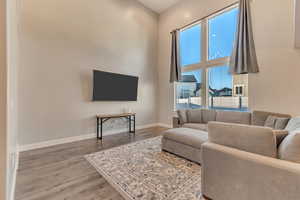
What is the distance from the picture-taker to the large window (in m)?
3.76

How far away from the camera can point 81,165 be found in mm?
2305

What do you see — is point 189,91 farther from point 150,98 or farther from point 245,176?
point 245,176

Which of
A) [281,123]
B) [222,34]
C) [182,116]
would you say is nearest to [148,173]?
[182,116]

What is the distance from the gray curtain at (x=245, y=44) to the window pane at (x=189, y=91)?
133 cm

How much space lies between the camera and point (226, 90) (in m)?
3.91

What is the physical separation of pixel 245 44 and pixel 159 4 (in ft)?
11.2

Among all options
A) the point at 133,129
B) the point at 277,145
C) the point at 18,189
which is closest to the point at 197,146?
the point at 277,145

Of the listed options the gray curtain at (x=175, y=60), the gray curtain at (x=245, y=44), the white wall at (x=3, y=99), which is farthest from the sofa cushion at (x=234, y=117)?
the white wall at (x=3, y=99)

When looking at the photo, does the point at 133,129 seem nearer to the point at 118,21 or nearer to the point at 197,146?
the point at 197,146

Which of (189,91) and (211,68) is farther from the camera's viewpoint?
(189,91)

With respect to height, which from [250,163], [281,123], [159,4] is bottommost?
[250,163]

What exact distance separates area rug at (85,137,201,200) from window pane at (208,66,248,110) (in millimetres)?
2292

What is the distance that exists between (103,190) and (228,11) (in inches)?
192

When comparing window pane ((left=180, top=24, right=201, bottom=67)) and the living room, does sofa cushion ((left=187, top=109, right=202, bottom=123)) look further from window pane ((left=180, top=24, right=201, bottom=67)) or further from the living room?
window pane ((left=180, top=24, right=201, bottom=67))
